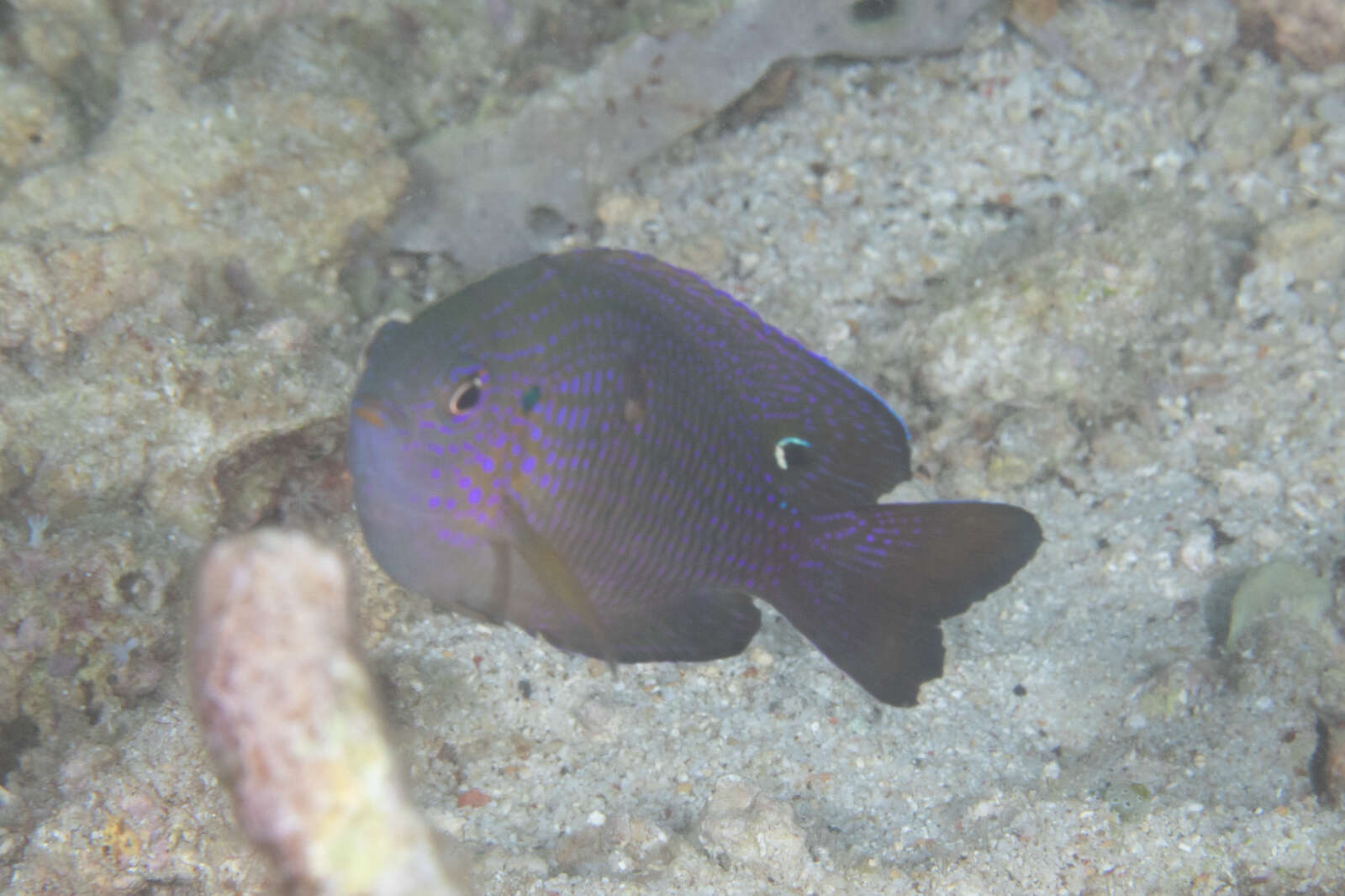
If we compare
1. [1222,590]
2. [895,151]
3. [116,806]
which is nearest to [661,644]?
[116,806]

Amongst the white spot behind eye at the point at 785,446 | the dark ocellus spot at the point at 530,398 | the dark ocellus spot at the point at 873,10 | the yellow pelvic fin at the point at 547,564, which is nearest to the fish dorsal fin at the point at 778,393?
the white spot behind eye at the point at 785,446

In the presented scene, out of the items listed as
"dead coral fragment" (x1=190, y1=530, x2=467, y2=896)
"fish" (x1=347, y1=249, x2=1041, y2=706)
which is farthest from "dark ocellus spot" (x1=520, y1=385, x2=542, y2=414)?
"dead coral fragment" (x1=190, y1=530, x2=467, y2=896)

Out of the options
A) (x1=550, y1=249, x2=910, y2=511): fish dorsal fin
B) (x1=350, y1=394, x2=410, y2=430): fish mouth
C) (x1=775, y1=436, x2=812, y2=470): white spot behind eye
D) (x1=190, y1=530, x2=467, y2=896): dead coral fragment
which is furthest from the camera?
(x1=775, y1=436, x2=812, y2=470): white spot behind eye

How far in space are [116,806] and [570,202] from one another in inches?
123

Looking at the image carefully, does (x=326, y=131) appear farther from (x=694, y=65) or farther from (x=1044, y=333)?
(x=1044, y=333)

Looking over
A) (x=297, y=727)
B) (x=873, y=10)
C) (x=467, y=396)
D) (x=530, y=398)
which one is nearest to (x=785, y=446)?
(x=530, y=398)

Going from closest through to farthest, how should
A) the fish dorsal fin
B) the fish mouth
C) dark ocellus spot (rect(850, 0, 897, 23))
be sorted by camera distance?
1. the fish mouth
2. the fish dorsal fin
3. dark ocellus spot (rect(850, 0, 897, 23))

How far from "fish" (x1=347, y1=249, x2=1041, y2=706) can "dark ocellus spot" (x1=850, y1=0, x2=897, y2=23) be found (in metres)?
2.76

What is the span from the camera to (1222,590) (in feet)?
11.3

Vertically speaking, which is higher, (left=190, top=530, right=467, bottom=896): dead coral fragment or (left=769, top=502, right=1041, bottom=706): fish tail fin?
(left=190, top=530, right=467, bottom=896): dead coral fragment

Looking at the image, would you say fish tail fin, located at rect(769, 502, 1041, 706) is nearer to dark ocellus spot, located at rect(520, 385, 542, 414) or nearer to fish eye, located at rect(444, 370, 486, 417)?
dark ocellus spot, located at rect(520, 385, 542, 414)

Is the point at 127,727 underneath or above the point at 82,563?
underneath

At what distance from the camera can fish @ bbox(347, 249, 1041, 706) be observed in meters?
1.94

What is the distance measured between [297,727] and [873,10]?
14.8 ft
